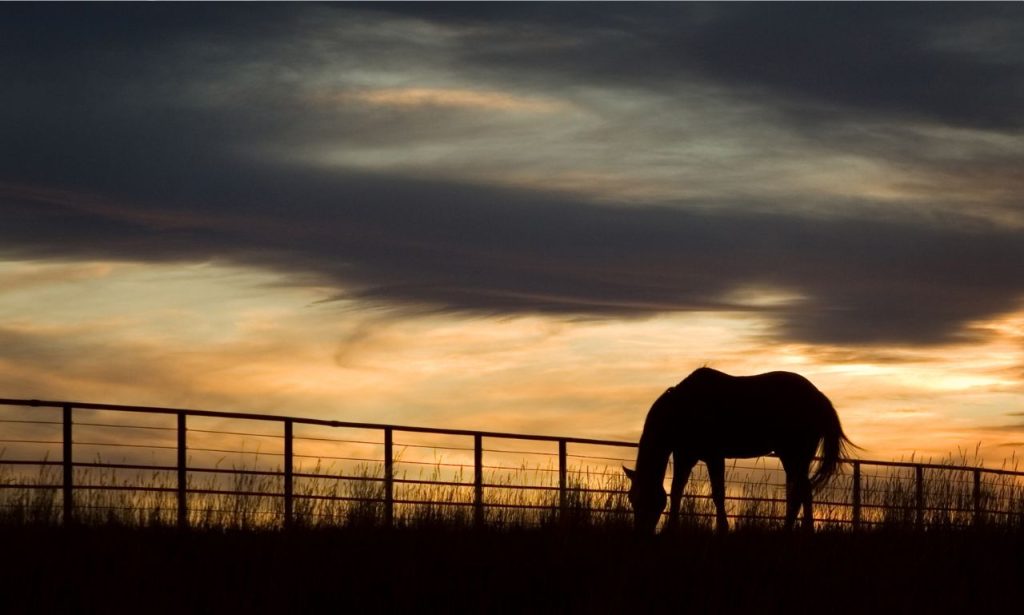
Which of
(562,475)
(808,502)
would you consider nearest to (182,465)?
(562,475)

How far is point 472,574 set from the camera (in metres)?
13.2

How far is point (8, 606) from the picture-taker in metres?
11.2

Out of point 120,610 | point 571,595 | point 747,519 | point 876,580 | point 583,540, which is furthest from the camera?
point 747,519

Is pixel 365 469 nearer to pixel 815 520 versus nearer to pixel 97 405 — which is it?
pixel 97 405

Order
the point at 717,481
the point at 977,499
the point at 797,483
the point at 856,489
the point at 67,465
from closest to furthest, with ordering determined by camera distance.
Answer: the point at 67,465, the point at 717,481, the point at 797,483, the point at 977,499, the point at 856,489

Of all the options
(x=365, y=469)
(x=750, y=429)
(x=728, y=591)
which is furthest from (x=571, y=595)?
(x=750, y=429)

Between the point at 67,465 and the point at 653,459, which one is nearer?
the point at 67,465

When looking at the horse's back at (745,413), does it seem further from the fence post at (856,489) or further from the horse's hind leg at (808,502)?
the fence post at (856,489)

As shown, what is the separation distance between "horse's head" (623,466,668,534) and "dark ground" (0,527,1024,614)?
103 inches

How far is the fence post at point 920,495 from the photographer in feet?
61.2

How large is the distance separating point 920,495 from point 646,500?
4.45 meters

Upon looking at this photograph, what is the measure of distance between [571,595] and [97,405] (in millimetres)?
7516

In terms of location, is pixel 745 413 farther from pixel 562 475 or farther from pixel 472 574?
pixel 472 574

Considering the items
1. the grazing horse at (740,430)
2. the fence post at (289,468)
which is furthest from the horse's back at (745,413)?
the fence post at (289,468)
